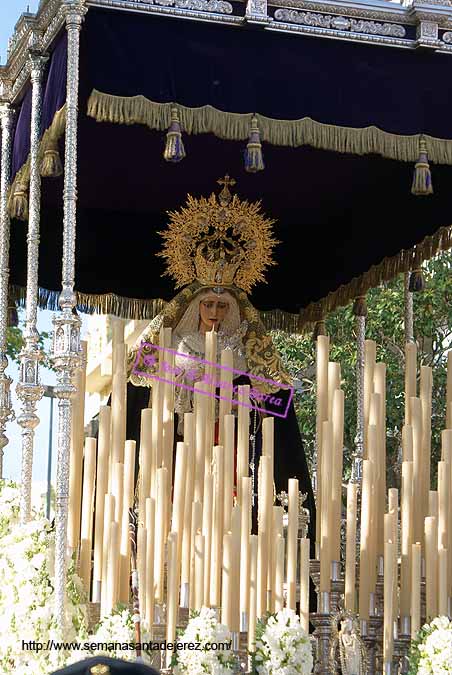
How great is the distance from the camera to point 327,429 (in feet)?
23.7

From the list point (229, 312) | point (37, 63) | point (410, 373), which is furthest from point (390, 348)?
point (37, 63)

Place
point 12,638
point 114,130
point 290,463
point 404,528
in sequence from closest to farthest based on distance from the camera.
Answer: point 12,638 → point 404,528 → point 114,130 → point 290,463

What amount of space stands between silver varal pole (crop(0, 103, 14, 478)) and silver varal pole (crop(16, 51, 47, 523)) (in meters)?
0.88

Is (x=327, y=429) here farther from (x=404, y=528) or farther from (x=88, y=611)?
(x=88, y=611)

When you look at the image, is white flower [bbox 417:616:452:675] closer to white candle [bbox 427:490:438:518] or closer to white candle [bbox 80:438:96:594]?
white candle [bbox 427:490:438:518]

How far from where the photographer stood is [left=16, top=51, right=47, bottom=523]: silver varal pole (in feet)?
24.8

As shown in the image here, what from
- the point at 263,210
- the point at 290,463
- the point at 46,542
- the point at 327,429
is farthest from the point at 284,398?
the point at 46,542

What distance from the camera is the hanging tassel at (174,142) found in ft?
22.8

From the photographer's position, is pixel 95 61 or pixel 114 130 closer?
pixel 95 61

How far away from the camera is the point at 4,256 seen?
8688mm

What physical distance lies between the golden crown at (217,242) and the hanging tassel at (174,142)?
7.01 ft

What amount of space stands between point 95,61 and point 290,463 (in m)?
3.26

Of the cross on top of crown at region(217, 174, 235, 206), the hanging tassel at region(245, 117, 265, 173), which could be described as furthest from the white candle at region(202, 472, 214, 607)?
the cross on top of crown at region(217, 174, 235, 206)

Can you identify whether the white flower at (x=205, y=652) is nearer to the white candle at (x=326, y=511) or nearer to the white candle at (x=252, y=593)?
the white candle at (x=252, y=593)
